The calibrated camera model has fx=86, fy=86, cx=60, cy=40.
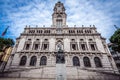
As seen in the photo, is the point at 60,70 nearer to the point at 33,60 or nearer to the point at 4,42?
the point at 33,60

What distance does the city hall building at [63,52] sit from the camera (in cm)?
1805

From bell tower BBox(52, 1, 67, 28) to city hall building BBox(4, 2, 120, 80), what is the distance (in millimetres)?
521

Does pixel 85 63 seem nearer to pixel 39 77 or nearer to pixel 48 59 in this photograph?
pixel 48 59

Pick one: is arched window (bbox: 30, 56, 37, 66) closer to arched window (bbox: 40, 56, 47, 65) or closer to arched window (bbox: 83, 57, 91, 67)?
arched window (bbox: 40, 56, 47, 65)

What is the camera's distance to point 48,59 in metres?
23.6

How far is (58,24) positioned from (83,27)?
9223mm

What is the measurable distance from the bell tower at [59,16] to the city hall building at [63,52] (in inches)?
20.5

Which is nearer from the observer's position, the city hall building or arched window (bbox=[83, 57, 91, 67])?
the city hall building

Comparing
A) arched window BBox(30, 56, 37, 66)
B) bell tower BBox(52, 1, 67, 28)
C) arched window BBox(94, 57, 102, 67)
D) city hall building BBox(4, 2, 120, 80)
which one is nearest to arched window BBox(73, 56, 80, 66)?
city hall building BBox(4, 2, 120, 80)

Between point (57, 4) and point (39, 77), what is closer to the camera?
point (39, 77)

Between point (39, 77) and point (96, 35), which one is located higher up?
point (96, 35)

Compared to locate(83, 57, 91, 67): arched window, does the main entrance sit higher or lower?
lower

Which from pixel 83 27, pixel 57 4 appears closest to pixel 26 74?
pixel 83 27

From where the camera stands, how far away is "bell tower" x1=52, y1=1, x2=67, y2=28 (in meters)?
32.1
